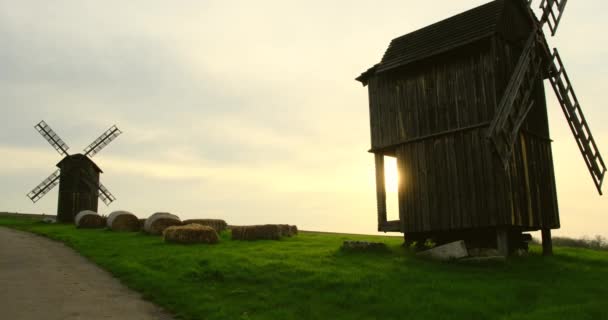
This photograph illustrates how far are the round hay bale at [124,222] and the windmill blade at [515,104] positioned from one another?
24.6m

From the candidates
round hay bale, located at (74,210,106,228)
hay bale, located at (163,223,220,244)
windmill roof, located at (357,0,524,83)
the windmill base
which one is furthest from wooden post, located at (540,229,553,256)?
round hay bale, located at (74,210,106,228)

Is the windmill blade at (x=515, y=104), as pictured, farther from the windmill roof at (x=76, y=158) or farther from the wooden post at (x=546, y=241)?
the windmill roof at (x=76, y=158)

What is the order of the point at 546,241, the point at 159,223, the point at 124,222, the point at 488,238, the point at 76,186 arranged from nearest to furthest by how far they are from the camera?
1. the point at 488,238
2. the point at 546,241
3. the point at 159,223
4. the point at 124,222
5. the point at 76,186

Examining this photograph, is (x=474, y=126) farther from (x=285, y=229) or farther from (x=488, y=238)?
(x=285, y=229)

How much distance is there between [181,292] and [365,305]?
5400mm

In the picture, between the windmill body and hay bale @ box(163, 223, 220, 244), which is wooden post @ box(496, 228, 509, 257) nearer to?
hay bale @ box(163, 223, 220, 244)

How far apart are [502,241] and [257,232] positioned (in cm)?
1229

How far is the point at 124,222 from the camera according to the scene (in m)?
36.8

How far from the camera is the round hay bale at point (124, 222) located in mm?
36656

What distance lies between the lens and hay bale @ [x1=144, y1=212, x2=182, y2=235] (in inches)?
1267

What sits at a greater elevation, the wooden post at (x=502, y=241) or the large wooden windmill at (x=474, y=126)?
the large wooden windmill at (x=474, y=126)

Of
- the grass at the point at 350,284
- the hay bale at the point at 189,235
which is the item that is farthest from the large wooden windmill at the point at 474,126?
the hay bale at the point at 189,235

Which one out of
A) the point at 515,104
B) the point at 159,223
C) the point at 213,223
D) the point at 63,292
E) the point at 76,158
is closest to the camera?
the point at 63,292

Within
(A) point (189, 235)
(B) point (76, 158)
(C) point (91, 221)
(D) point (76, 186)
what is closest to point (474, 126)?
(A) point (189, 235)
